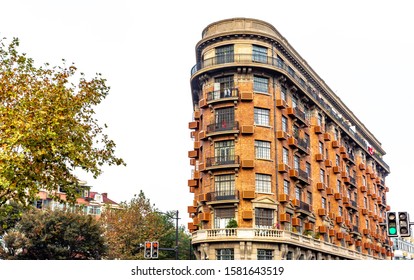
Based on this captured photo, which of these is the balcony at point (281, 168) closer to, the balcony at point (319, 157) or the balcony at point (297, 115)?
the balcony at point (297, 115)

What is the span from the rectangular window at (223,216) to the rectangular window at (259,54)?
13721 mm

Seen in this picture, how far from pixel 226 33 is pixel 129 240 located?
27.2 meters

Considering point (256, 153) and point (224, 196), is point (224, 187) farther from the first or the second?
point (256, 153)

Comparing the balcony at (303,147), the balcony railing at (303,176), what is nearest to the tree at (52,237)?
the balcony railing at (303,176)

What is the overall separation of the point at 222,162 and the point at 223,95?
6.09m

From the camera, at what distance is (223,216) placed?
40.8 metres

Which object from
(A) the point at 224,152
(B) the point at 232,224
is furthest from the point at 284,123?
(B) the point at 232,224

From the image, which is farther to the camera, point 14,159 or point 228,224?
point 228,224

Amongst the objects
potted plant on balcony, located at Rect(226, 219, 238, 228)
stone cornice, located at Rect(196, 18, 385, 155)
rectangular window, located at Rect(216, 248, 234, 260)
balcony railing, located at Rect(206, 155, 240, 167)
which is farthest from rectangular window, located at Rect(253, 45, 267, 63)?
rectangular window, located at Rect(216, 248, 234, 260)

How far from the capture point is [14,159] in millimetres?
19656
